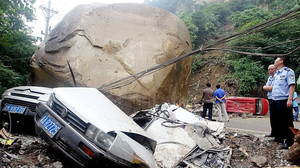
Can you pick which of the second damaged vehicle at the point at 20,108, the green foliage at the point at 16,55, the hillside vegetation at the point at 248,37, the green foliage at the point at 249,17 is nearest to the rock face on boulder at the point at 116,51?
the second damaged vehicle at the point at 20,108

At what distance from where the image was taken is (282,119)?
133 inches

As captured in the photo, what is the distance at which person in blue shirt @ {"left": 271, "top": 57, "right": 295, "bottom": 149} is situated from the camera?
3.27 m

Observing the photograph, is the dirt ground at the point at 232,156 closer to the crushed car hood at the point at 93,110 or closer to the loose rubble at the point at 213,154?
the loose rubble at the point at 213,154

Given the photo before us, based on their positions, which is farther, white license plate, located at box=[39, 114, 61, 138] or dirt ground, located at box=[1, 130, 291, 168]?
dirt ground, located at box=[1, 130, 291, 168]

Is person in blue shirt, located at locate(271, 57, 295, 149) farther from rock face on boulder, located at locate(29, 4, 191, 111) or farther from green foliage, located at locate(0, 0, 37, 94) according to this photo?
green foliage, located at locate(0, 0, 37, 94)

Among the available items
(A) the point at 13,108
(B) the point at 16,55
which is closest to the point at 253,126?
(A) the point at 13,108

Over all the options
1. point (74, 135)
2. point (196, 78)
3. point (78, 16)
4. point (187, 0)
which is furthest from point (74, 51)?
point (187, 0)

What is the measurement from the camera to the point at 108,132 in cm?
210

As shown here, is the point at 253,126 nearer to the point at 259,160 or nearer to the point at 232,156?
the point at 232,156

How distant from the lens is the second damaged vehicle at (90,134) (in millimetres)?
2039

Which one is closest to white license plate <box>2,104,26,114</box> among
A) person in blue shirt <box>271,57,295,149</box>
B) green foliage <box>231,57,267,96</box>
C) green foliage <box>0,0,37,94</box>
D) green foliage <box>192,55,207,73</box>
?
person in blue shirt <box>271,57,295,149</box>

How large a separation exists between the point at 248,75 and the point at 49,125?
17.6 meters

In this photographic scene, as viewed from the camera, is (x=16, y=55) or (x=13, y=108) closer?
(x=13, y=108)

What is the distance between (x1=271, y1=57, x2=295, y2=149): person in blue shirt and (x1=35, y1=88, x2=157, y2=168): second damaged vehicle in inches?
85.6
